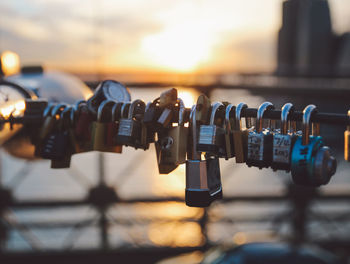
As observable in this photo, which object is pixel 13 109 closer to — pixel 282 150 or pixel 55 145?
pixel 55 145

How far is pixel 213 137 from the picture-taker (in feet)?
2.90

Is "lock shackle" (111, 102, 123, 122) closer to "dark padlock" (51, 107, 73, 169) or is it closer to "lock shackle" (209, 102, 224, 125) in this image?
"dark padlock" (51, 107, 73, 169)

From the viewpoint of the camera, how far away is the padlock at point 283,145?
0.84m

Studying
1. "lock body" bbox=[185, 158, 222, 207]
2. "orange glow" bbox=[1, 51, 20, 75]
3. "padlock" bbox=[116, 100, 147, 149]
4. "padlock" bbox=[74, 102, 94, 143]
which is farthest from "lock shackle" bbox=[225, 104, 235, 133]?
"orange glow" bbox=[1, 51, 20, 75]

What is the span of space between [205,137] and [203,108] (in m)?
0.07

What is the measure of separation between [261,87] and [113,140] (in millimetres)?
6557

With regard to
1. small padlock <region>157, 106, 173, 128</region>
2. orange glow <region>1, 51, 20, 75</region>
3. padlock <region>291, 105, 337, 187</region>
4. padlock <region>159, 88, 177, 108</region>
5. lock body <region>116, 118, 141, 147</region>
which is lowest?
padlock <region>291, 105, 337, 187</region>

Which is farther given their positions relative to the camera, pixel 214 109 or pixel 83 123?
pixel 83 123

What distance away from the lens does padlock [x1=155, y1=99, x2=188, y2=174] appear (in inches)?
37.7

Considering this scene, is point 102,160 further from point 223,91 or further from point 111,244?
point 223,91

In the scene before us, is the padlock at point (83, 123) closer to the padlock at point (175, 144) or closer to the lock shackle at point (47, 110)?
the lock shackle at point (47, 110)

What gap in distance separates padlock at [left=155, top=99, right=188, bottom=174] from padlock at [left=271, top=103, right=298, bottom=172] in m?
0.22

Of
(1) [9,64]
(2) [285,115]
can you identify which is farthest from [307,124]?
(1) [9,64]

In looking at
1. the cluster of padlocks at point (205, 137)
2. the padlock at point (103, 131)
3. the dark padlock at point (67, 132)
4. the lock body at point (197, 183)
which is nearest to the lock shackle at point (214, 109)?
the cluster of padlocks at point (205, 137)
